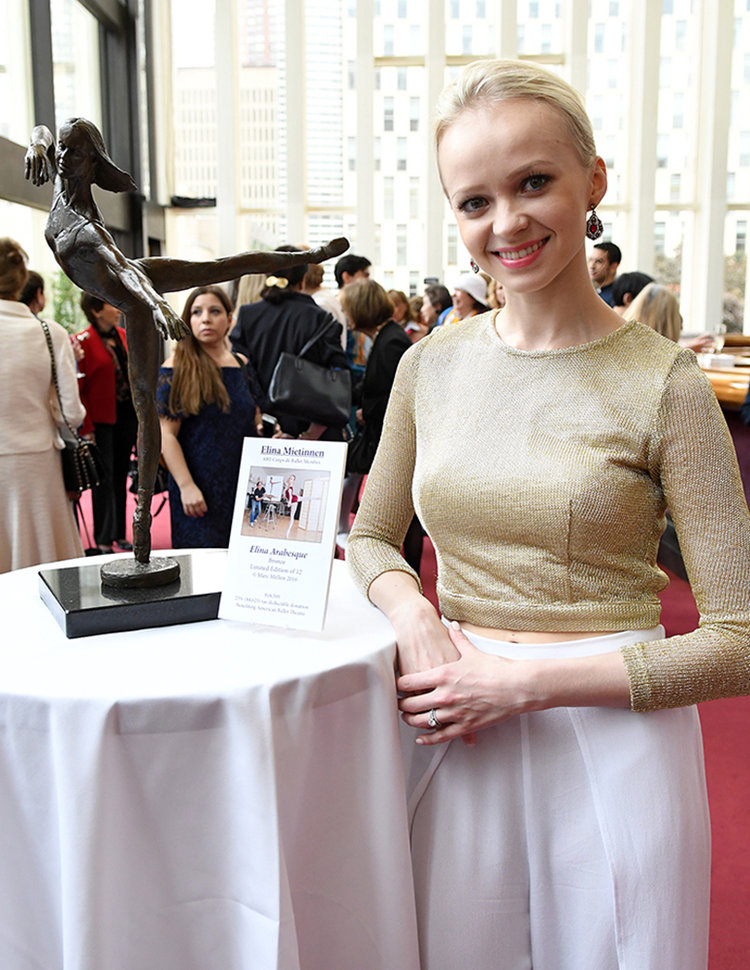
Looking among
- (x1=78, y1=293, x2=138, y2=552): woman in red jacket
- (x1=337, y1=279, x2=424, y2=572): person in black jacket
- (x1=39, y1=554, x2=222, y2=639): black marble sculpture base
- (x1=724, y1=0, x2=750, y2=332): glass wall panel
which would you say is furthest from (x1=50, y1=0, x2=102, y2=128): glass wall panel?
(x1=724, y1=0, x2=750, y2=332): glass wall panel

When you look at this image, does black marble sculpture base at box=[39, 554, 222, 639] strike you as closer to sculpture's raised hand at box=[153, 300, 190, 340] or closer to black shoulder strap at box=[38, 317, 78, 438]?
sculpture's raised hand at box=[153, 300, 190, 340]

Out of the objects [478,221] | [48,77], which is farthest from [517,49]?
[478,221]

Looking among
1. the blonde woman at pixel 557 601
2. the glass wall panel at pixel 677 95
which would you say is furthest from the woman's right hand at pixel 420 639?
the glass wall panel at pixel 677 95

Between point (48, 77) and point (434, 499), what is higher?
point (48, 77)

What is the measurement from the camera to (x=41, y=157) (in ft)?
4.03

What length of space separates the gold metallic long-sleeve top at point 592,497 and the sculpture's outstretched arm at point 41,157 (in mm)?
641

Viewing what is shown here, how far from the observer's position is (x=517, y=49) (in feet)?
39.0

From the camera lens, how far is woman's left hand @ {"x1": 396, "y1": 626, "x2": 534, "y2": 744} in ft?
3.22

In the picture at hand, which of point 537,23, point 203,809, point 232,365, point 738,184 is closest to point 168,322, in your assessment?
point 203,809

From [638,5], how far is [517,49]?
174 cm

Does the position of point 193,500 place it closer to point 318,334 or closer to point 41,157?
point 318,334

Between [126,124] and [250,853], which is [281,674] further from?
[126,124]

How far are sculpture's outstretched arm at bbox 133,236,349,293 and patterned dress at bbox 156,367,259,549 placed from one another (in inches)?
62.2

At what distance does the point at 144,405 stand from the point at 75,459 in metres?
2.04
